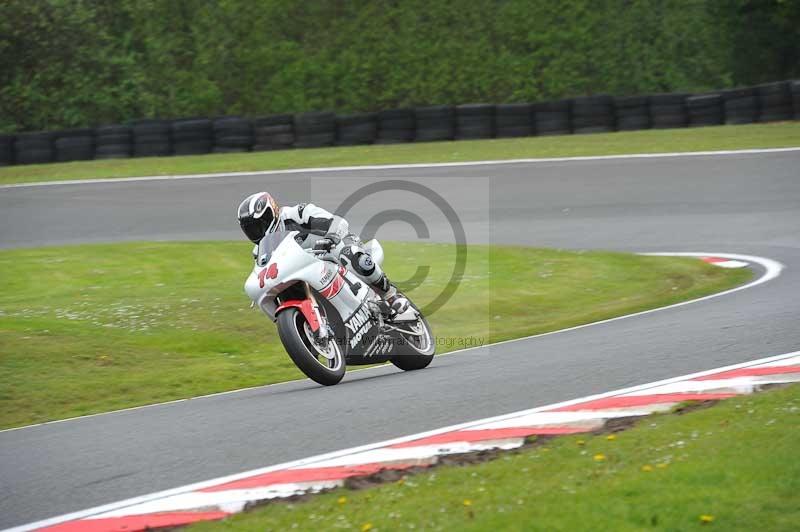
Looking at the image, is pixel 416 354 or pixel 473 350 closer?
pixel 416 354

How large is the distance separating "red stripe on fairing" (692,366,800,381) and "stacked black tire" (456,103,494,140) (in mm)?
17447

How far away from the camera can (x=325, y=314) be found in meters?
7.77

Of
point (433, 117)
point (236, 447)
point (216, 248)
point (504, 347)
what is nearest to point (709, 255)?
point (504, 347)

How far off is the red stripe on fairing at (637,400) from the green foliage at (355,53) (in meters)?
21.8

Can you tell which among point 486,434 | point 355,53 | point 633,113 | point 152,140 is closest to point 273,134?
point 152,140

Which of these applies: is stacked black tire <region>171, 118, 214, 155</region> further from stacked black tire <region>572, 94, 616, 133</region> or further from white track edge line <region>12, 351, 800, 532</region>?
white track edge line <region>12, 351, 800, 532</region>

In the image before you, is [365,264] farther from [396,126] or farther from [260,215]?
[396,126]

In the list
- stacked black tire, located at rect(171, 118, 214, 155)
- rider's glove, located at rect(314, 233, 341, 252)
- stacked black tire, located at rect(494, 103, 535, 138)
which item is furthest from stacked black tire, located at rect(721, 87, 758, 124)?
rider's glove, located at rect(314, 233, 341, 252)

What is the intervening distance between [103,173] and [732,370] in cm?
1792

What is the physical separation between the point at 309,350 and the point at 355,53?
71.2ft

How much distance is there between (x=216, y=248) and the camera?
15047 millimetres

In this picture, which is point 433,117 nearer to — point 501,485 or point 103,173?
point 103,173

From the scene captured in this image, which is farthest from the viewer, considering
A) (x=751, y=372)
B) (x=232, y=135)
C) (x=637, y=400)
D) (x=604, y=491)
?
(x=232, y=135)

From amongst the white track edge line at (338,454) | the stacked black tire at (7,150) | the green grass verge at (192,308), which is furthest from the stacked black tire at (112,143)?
the white track edge line at (338,454)
